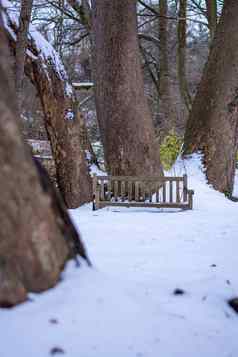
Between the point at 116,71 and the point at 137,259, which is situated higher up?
the point at 116,71

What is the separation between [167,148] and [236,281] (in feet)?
25.7

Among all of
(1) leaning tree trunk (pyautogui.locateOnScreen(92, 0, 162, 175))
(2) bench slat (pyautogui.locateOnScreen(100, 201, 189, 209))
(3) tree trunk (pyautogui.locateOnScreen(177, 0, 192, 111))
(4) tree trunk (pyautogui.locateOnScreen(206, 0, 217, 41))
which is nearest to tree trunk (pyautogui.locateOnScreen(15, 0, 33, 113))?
(1) leaning tree trunk (pyautogui.locateOnScreen(92, 0, 162, 175))

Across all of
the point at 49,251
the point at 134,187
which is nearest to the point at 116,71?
the point at 134,187

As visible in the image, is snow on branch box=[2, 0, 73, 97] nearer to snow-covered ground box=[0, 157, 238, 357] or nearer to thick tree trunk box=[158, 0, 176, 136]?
snow-covered ground box=[0, 157, 238, 357]

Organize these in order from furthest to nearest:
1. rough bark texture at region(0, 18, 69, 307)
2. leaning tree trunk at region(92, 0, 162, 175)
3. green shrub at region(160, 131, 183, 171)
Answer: green shrub at region(160, 131, 183, 171)
leaning tree trunk at region(92, 0, 162, 175)
rough bark texture at region(0, 18, 69, 307)

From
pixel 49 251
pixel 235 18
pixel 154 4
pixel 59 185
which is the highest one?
pixel 154 4

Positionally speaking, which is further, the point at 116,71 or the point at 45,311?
the point at 116,71

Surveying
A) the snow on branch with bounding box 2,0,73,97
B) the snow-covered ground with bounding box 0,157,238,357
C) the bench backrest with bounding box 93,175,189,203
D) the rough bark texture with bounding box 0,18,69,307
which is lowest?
the bench backrest with bounding box 93,175,189,203

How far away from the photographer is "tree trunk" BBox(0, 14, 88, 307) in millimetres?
1874

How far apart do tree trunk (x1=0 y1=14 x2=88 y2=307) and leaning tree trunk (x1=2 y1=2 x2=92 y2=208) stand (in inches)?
217

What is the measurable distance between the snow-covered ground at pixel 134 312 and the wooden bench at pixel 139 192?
11.0ft

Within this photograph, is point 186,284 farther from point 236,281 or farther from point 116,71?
point 116,71

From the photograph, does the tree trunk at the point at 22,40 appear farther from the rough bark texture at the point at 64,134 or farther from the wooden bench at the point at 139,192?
the wooden bench at the point at 139,192

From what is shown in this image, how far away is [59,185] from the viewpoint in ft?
26.3
